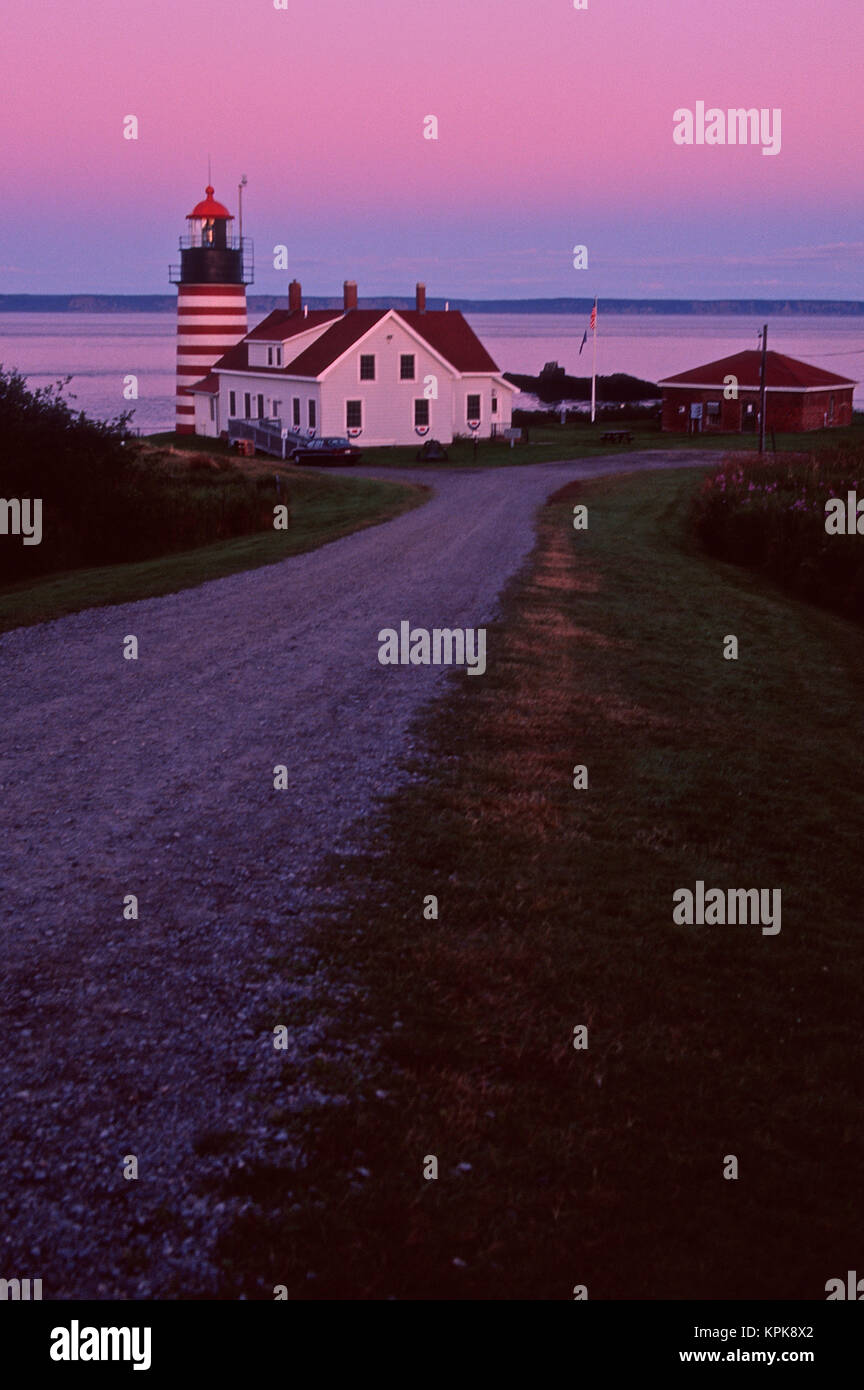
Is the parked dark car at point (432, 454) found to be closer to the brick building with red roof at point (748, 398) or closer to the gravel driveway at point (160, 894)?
the brick building with red roof at point (748, 398)

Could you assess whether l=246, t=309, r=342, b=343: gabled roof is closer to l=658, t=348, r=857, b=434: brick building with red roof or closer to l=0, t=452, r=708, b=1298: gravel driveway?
l=658, t=348, r=857, b=434: brick building with red roof

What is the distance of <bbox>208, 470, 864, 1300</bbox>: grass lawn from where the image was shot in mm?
5262

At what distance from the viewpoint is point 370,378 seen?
59875 mm

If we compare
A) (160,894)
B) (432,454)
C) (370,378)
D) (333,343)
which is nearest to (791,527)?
(160,894)

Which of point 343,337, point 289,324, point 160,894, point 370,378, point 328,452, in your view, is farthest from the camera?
point 289,324

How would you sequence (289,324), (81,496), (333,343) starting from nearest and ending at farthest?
(81,496), (333,343), (289,324)

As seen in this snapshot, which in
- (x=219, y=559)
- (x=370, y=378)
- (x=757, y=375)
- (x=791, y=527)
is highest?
(x=757, y=375)

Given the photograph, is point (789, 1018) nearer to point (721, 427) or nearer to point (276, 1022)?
point (276, 1022)

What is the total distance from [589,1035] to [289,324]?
204 feet

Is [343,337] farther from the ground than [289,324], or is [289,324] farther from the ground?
[289,324]

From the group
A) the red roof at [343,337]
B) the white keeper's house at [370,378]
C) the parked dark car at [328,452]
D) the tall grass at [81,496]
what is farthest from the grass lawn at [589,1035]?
the red roof at [343,337]

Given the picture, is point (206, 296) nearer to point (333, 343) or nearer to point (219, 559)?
point (333, 343)

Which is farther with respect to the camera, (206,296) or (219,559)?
(206,296)

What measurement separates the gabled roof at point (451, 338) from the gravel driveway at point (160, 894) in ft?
158
